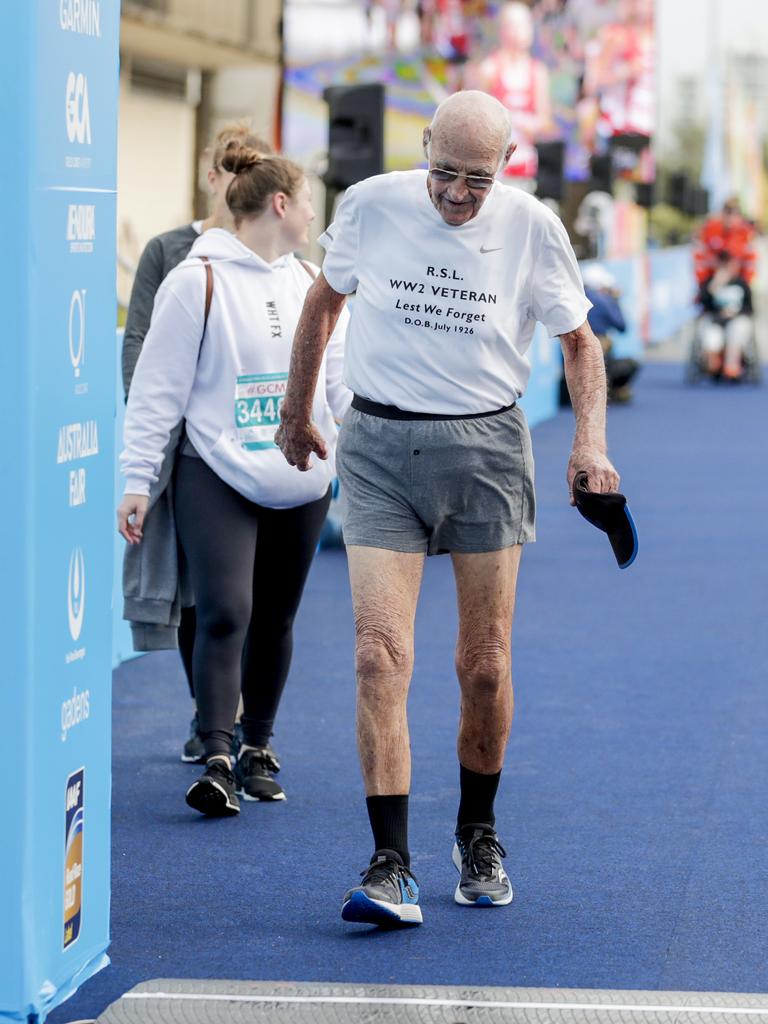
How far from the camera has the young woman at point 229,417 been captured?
519 cm

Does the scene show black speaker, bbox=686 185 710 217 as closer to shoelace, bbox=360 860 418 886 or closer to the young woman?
the young woman

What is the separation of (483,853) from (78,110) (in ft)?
6.70

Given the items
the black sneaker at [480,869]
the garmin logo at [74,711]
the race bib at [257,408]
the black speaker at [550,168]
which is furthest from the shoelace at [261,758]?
the black speaker at [550,168]

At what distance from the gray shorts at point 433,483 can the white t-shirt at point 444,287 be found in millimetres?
60

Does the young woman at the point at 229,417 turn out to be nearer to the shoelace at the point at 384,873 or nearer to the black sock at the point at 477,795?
the black sock at the point at 477,795

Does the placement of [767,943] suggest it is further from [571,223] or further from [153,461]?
[571,223]

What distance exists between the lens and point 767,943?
4.25 meters

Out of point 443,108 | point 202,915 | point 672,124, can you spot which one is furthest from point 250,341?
point 672,124

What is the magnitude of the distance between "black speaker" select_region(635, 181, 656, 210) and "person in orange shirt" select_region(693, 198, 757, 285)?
1200cm

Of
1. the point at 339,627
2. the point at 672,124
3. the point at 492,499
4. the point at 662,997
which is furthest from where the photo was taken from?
the point at 672,124

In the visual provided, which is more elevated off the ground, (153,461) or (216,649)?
(153,461)

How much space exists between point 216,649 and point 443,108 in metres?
1.76

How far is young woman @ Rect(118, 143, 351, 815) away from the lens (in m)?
5.19

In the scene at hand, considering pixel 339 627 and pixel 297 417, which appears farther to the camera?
pixel 339 627
